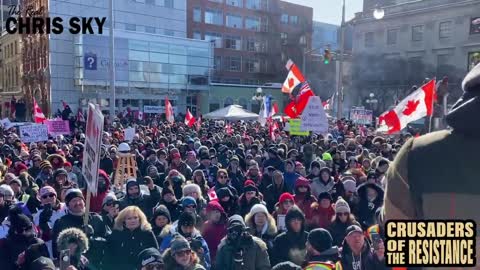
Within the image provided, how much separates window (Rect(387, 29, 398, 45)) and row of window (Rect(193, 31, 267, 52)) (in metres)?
14.7

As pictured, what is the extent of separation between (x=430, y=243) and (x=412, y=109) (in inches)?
395

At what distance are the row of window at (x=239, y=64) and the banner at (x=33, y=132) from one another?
42.9 m

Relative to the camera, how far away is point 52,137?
1605 centimetres

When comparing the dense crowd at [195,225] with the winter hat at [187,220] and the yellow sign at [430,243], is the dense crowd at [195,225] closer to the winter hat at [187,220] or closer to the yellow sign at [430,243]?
the winter hat at [187,220]

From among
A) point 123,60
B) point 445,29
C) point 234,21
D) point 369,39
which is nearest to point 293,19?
point 234,21

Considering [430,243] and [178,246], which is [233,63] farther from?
[430,243]

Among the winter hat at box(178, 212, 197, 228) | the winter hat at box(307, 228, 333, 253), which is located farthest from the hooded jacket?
the winter hat at box(178, 212, 197, 228)

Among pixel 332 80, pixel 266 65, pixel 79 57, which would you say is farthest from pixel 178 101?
pixel 332 80

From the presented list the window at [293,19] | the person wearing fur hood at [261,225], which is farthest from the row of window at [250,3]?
the person wearing fur hood at [261,225]

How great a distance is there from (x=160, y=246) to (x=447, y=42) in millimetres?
48299

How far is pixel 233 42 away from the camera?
56.6 meters

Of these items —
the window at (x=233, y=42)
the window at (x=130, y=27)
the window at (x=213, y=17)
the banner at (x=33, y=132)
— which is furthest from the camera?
the window at (x=233, y=42)

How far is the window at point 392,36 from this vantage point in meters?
52.5

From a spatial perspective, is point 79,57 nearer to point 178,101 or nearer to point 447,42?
point 178,101
